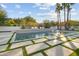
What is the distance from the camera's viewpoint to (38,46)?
1.75m

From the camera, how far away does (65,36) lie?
179cm

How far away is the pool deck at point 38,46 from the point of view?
67.1 inches

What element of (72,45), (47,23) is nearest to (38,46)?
(47,23)

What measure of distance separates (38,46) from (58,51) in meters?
0.25

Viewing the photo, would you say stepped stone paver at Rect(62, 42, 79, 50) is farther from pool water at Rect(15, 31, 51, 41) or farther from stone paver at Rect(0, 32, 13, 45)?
stone paver at Rect(0, 32, 13, 45)

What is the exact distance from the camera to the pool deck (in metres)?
1.70

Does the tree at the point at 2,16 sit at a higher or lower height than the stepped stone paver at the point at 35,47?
higher

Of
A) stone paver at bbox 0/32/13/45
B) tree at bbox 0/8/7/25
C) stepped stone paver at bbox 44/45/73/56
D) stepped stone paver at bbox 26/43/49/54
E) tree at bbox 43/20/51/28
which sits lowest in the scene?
stepped stone paver at bbox 44/45/73/56

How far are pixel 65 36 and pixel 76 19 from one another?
25 cm

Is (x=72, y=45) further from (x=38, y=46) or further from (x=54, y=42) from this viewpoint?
(x=38, y=46)

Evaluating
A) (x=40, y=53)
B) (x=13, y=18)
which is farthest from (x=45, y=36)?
(x=13, y=18)

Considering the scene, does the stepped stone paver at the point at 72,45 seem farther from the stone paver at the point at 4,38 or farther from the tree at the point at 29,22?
the stone paver at the point at 4,38

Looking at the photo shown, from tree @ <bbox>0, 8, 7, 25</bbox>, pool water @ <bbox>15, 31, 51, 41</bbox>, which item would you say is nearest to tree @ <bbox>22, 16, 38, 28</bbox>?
pool water @ <bbox>15, 31, 51, 41</bbox>

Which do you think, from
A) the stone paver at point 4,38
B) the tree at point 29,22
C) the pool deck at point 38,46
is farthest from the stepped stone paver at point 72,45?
the stone paver at point 4,38
